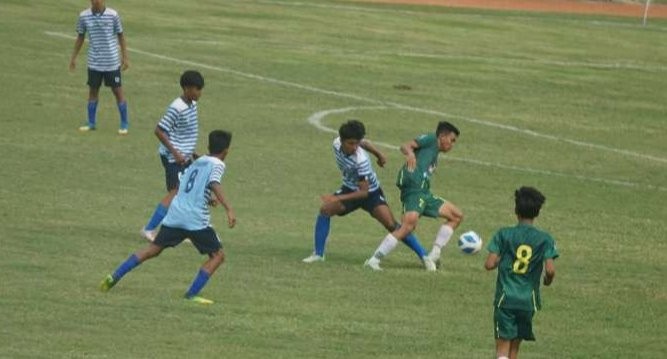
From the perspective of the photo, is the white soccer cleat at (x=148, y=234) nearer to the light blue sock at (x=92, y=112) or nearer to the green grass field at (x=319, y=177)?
A: the green grass field at (x=319, y=177)

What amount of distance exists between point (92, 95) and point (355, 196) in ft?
36.8

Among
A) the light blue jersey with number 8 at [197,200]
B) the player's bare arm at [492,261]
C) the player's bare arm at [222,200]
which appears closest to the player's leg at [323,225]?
the light blue jersey with number 8 at [197,200]

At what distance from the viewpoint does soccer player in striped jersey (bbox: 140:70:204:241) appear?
2033 centimetres

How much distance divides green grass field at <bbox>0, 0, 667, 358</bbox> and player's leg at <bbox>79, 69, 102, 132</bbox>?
1.07 ft

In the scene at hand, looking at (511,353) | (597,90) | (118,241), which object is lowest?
(597,90)

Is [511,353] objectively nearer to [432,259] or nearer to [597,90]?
[432,259]

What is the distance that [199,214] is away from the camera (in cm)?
1670

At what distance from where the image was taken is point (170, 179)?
20.7 m

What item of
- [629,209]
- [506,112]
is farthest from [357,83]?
[629,209]

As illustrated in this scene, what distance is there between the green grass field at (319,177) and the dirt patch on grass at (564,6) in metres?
7.47

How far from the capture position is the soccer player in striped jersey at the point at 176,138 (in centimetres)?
2033

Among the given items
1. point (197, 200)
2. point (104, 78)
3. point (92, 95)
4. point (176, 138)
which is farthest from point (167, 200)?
point (92, 95)

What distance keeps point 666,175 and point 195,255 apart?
12.6m

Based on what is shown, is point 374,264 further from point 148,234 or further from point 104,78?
point 104,78
